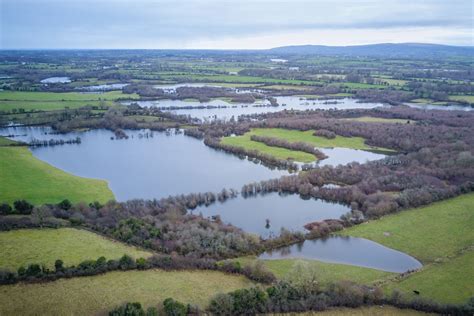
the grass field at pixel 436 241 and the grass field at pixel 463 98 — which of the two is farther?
the grass field at pixel 463 98

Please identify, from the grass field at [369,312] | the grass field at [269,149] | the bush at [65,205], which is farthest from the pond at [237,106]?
the grass field at [369,312]

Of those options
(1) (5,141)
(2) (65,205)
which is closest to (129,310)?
(2) (65,205)

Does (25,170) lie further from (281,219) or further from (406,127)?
(406,127)

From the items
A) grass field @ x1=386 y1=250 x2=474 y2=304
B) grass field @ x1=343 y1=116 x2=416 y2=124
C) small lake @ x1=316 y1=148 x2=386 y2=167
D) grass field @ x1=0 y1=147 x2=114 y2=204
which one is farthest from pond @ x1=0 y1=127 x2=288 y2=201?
grass field @ x1=343 y1=116 x2=416 y2=124

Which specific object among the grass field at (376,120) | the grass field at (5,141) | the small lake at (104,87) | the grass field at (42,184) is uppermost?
the small lake at (104,87)

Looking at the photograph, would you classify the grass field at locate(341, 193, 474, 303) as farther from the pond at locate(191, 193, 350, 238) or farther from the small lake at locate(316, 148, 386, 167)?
the small lake at locate(316, 148, 386, 167)

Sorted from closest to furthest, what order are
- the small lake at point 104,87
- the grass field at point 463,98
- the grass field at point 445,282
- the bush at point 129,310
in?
the bush at point 129,310
the grass field at point 445,282
the grass field at point 463,98
the small lake at point 104,87

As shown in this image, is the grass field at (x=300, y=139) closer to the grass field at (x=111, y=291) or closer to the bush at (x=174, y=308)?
the grass field at (x=111, y=291)
